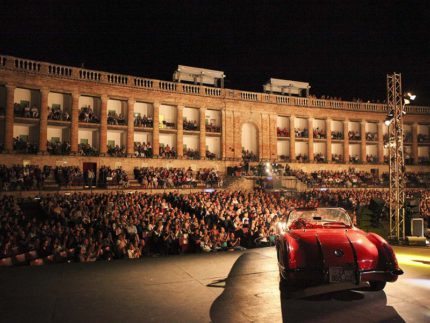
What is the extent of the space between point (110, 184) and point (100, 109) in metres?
8.22

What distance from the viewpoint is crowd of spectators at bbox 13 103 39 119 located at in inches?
1048

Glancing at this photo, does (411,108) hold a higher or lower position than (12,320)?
higher

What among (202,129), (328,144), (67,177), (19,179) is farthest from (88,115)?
(328,144)

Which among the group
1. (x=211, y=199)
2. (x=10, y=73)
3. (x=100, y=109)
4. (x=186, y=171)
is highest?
(x=10, y=73)

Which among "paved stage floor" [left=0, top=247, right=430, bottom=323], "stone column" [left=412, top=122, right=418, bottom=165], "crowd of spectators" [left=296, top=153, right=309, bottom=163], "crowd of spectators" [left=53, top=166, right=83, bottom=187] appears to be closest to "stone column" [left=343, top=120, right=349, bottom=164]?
"crowd of spectators" [left=296, top=153, right=309, bottom=163]

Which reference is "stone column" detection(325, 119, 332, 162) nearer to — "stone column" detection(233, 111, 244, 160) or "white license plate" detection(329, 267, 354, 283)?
"stone column" detection(233, 111, 244, 160)

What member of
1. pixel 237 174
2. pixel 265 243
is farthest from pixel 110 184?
pixel 265 243

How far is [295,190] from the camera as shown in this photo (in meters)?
30.0

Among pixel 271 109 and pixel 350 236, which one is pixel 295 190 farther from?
pixel 350 236

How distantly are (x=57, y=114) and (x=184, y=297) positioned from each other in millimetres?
26226

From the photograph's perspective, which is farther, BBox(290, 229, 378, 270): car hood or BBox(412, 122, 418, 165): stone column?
BBox(412, 122, 418, 165): stone column

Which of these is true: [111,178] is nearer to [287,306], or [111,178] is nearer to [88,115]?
[88,115]

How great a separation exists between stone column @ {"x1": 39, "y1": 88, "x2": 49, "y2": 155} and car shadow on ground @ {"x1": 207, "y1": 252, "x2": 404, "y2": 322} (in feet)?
81.1

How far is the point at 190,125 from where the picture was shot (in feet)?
111
